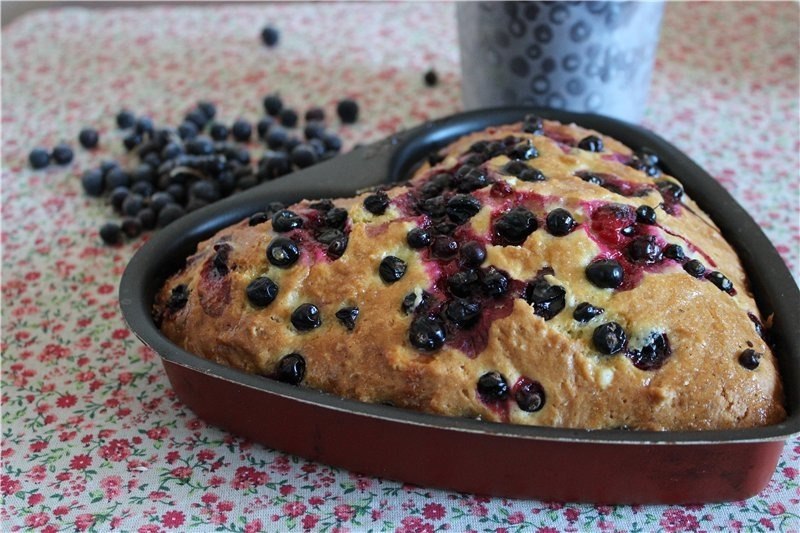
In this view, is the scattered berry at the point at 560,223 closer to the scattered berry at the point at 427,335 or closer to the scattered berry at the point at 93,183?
the scattered berry at the point at 427,335

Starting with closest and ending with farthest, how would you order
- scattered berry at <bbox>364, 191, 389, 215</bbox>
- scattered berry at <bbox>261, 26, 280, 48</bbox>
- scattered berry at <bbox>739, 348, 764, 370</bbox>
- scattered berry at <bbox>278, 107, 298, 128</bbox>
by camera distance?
scattered berry at <bbox>739, 348, 764, 370</bbox> → scattered berry at <bbox>364, 191, 389, 215</bbox> → scattered berry at <bbox>278, 107, 298, 128</bbox> → scattered berry at <bbox>261, 26, 280, 48</bbox>

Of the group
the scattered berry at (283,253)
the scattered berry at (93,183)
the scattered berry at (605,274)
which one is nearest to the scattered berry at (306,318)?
the scattered berry at (283,253)

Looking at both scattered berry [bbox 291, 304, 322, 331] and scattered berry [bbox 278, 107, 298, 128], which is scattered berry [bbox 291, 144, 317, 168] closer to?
scattered berry [bbox 278, 107, 298, 128]

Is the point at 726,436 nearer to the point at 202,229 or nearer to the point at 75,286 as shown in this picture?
the point at 202,229

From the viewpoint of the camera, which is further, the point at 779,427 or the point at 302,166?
the point at 302,166

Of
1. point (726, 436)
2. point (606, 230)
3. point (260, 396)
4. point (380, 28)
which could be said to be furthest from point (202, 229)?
point (380, 28)

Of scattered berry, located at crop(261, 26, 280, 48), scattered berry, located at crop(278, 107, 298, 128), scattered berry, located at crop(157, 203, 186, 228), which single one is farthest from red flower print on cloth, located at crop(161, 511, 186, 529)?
scattered berry, located at crop(261, 26, 280, 48)
